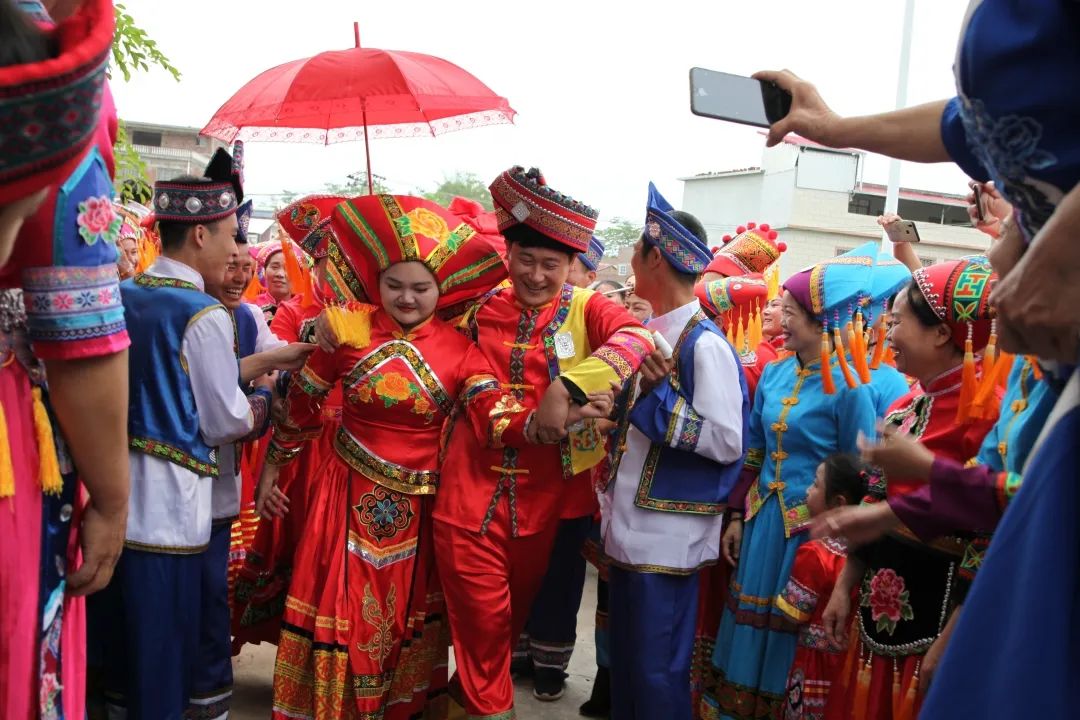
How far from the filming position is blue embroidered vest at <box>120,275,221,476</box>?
3449 millimetres

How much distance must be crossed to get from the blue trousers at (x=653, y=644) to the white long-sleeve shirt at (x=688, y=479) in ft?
0.27

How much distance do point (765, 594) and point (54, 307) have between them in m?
3.12

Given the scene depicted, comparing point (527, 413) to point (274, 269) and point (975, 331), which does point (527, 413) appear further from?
point (274, 269)

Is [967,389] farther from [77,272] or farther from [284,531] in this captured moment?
[284,531]

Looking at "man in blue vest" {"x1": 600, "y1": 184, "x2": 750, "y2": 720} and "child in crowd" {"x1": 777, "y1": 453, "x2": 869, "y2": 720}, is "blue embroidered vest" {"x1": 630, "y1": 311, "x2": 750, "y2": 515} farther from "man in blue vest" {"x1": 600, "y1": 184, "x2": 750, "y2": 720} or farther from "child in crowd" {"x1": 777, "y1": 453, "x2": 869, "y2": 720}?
"child in crowd" {"x1": 777, "y1": 453, "x2": 869, "y2": 720}

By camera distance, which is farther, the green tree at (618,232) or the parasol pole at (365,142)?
the green tree at (618,232)

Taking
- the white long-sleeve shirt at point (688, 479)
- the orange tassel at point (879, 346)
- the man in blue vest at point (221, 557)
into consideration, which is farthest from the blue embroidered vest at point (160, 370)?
the orange tassel at point (879, 346)

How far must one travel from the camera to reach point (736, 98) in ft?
6.91

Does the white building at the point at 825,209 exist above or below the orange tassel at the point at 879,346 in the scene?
below

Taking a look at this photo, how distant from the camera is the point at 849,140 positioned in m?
1.92

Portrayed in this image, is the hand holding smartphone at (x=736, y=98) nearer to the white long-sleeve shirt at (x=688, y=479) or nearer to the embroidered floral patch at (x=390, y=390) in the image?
the white long-sleeve shirt at (x=688, y=479)

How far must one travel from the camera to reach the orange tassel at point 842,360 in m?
3.82

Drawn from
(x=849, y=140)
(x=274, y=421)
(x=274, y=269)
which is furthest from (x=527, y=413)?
(x=274, y=269)

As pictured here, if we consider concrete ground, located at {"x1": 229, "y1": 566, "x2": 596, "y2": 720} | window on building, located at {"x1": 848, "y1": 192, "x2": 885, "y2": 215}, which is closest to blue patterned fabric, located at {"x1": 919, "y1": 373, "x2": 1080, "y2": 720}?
concrete ground, located at {"x1": 229, "y1": 566, "x2": 596, "y2": 720}
